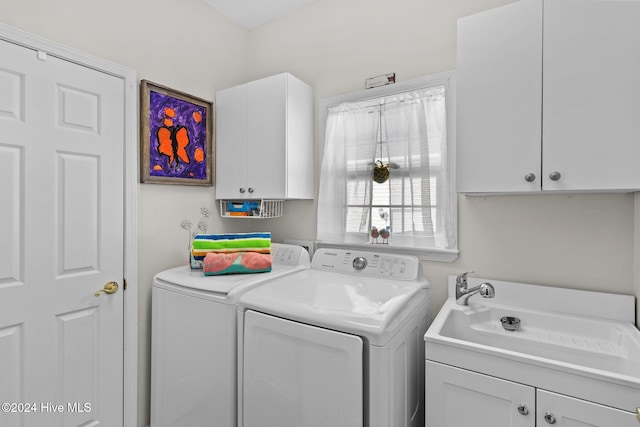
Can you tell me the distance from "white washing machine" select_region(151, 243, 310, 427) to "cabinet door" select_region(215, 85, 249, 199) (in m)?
0.65

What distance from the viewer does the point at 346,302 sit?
1399mm

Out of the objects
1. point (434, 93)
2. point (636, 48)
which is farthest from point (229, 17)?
point (636, 48)

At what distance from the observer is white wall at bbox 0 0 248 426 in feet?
5.25

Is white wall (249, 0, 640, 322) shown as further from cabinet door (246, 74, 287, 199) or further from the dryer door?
the dryer door

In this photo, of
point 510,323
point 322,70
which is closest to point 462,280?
point 510,323

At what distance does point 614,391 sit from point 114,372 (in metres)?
2.27

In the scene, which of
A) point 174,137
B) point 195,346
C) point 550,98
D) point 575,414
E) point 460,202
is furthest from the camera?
point 174,137

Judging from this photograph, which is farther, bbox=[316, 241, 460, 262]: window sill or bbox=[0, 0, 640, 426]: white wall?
bbox=[316, 241, 460, 262]: window sill

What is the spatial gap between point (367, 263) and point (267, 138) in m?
1.03

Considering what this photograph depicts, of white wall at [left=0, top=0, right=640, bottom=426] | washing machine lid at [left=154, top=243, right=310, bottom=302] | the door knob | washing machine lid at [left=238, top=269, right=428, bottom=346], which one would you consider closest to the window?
white wall at [left=0, top=0, right=640, bottom=426]

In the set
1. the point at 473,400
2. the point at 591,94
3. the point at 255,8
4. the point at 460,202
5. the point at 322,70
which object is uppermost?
the point at 255,8

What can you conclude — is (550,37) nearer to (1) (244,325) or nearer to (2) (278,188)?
(2) (278,188)

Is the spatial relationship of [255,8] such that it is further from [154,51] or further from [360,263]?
[360,263]

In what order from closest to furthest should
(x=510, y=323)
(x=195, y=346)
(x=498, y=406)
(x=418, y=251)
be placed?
(x=498, y=406) < (x=510, y=323) < (x=195, y=346) < (x=418, y=251)
